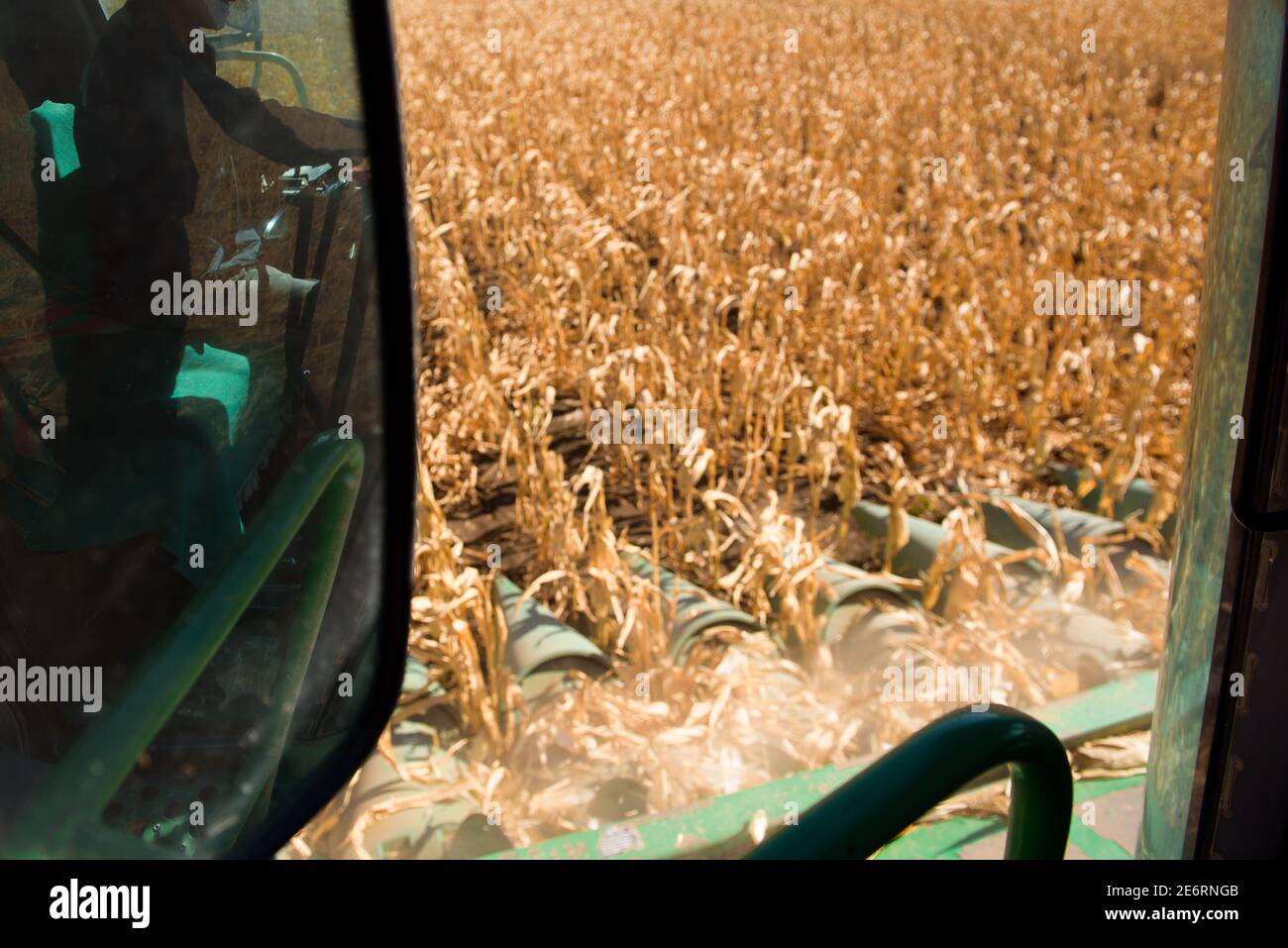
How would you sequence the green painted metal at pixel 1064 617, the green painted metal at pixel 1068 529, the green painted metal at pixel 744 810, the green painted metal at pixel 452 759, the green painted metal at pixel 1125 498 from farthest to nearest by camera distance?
the green painted metal at pixel 1125 498, the green painted metal at pixel 1068 529, the green painted metal at pixel 1064 617, the green painted metal at pixel 452 759, the green painted metal at pixel 744 810

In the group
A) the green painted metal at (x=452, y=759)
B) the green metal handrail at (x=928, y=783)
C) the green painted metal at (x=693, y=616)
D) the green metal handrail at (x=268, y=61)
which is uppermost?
the green metal handrail at (x=268, y=61)

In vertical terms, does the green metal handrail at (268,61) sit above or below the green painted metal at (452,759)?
above

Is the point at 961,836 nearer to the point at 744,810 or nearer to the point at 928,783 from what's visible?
the point at 744,810

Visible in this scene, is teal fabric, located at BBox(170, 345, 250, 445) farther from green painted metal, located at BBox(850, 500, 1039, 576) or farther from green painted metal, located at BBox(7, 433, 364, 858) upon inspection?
green painted metal, located at BBox(850, 500, 1039, 576)

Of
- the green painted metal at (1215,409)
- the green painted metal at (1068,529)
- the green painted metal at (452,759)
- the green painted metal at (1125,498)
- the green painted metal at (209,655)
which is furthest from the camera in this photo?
the green painted metal at (1125,498)

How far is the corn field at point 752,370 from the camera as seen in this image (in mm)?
2797

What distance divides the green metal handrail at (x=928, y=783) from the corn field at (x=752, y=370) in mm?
1353

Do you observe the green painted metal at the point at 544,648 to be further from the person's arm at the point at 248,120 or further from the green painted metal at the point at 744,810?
the person's arm at the point at 248,120

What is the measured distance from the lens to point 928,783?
0.88 meters

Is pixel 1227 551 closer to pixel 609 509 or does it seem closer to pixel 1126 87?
pixel 609 509

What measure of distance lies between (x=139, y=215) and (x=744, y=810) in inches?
67.9

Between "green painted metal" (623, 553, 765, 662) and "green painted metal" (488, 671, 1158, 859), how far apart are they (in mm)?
664

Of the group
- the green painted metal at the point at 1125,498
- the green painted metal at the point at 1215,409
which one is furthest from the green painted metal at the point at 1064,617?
the green painted metal at the point at 1215,409

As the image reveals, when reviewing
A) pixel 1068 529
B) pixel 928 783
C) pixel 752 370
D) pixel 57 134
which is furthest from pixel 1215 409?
pixel 752 370
